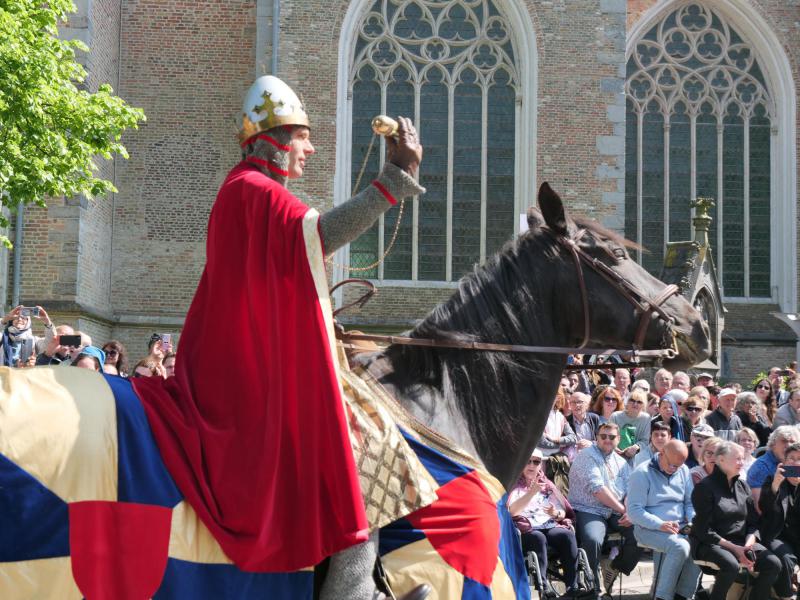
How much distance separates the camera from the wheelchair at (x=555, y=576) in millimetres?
7551

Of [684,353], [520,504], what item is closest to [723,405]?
[520,504]

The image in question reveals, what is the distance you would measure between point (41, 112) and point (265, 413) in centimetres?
1068

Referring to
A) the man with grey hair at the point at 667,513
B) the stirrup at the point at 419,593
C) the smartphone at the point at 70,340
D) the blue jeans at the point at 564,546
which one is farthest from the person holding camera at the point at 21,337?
the stirrup at the point at 419,593

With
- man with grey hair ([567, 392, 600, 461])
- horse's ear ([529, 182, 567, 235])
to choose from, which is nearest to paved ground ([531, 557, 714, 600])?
man with grey hair ([567, 392, 600, 461])

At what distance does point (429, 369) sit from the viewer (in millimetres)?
3871

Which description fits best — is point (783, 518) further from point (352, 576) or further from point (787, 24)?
point (787, 24)

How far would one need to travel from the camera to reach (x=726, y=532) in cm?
877

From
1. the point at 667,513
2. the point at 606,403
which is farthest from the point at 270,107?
the point at 606,403

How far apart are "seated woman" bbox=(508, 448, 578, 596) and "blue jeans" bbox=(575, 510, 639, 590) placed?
349 millimetres

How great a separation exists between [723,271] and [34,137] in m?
15.9

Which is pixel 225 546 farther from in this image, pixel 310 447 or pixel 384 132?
pixel 384 132

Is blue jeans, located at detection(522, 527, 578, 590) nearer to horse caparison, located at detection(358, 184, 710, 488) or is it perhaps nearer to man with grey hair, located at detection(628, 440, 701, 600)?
man with grey hair, located at detection(628, 440, 701, 600)

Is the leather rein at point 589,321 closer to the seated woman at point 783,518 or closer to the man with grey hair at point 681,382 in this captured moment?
the seated woman at point 783,518

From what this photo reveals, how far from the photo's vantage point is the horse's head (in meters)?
4.02
